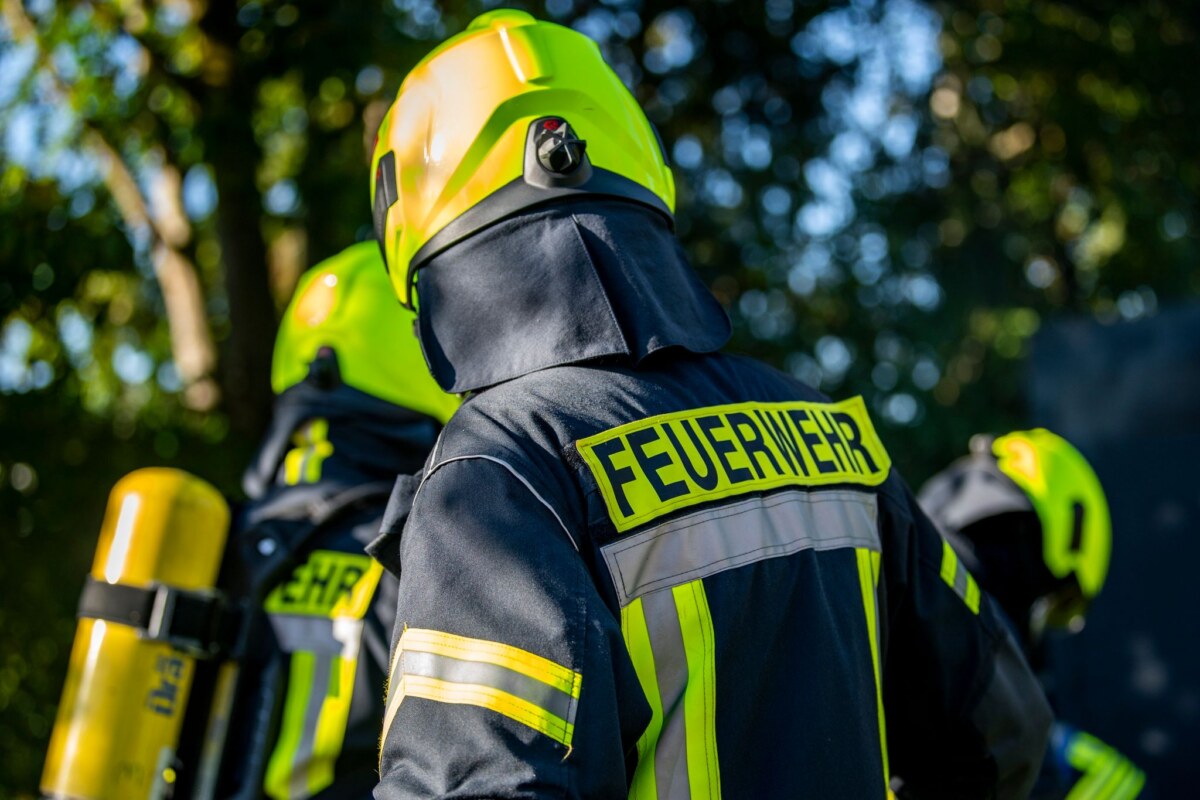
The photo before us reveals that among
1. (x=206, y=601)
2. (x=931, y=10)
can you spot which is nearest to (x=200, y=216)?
(x=931, y=10)

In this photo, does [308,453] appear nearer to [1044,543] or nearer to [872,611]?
[872,611]

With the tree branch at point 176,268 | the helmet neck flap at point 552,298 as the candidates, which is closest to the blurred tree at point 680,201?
the tree branch at point 176,268

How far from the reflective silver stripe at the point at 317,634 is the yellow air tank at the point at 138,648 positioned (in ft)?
0.47

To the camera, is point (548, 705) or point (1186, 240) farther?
point (1186, 240)

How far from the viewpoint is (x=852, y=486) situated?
60.1 inches

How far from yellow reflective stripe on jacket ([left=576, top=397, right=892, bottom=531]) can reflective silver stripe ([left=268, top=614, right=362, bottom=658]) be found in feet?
3.46

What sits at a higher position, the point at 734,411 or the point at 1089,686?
the point at 734,411

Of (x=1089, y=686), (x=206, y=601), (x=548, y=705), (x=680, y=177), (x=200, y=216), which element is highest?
(x=680, y=177)

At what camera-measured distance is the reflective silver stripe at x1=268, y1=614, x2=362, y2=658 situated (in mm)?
2217

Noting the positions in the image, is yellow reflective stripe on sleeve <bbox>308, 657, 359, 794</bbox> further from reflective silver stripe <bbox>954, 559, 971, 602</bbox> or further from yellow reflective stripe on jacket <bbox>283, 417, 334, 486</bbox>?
reflective silver stripe <bbox>954, 559, 971, 602</bbox>

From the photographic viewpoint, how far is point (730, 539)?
1.32 meters

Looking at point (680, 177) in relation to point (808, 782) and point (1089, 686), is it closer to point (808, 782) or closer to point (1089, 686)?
point (1089, 686)

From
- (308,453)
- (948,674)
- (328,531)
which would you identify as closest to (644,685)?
(948,674)

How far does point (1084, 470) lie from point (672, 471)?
229 centimetres
